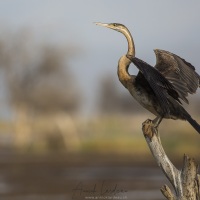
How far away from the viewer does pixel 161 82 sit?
8.65 m

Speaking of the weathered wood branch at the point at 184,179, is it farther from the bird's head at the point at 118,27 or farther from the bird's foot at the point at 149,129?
the bird's head at the point at 118,27

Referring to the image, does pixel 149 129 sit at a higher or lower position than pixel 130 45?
lower

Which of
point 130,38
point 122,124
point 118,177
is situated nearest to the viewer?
point 130,38

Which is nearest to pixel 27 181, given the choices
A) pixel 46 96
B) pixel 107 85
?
pixel 46 96

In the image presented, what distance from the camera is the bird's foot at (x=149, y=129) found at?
835 centimetres

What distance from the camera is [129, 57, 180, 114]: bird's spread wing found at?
28.1ft

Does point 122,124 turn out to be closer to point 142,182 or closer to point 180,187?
point 142,182

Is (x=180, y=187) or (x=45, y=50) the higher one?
(x=180, y=187)

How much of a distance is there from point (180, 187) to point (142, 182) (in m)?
15.4

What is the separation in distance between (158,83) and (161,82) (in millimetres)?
39

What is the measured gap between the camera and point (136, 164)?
3166 cm

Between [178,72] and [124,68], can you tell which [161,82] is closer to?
[178,72]

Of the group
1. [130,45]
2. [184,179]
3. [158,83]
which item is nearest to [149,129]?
[158,83]

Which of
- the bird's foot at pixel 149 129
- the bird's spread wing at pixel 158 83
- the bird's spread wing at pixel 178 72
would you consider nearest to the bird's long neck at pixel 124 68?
the bird's spread wing at pixel 178 72
